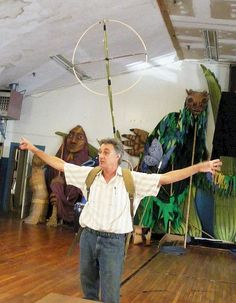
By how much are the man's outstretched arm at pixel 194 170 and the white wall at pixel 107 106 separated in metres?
4.78

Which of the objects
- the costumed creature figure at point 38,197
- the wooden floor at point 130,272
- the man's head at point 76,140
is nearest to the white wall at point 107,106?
the man's head at point 76,140

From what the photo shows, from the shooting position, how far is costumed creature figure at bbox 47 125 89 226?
7164 mm

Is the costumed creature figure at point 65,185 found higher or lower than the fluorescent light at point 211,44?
lower

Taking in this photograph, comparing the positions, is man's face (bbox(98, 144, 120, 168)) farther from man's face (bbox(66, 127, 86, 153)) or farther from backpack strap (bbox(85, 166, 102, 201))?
man's face (bbox(66, 127, 86, 153))

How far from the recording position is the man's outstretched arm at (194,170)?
2301 millimetres

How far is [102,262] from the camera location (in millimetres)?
2309

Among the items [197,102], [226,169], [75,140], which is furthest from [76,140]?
[226,169]

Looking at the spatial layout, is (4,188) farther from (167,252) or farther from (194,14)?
(194,14)

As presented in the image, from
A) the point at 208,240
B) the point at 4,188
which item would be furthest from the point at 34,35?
the point at 208,240

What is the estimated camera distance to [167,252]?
5.92 metres

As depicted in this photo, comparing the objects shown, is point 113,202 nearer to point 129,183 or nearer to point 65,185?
point 129,183

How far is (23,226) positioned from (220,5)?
14.3 feet

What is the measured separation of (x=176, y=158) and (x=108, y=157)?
456 cm

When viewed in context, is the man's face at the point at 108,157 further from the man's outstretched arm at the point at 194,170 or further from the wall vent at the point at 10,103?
the wall vent at the point at 10,103
